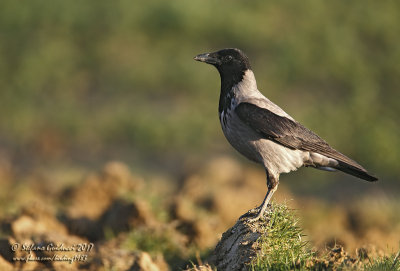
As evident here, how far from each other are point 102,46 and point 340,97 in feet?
23.6

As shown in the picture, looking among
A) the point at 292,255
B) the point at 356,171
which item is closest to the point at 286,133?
the point at 356,171

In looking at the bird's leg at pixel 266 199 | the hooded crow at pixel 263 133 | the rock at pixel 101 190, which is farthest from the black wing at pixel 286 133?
the rock at pixel 101 190

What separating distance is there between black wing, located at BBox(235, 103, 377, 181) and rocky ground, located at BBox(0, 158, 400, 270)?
1.07m

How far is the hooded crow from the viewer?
6.23 m

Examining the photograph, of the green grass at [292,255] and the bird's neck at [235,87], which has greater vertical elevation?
the bird's neck at [235,87]

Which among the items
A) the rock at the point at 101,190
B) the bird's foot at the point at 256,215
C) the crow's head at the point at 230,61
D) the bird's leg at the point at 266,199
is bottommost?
the rock at the point at 101,190

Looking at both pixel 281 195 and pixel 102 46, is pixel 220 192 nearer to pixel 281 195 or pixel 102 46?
pixel 281 195

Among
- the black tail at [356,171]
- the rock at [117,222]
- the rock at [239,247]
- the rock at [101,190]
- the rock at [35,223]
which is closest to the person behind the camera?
the rock at [239,247]

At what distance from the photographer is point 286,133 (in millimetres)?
6391

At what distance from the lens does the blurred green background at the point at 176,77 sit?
583 inches

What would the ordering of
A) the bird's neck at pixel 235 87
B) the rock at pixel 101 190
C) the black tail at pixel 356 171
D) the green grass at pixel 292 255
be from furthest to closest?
the rock at pixel 101 190
the bird's neck at pixel 235 87
the black tail at pixel 356 171
the green grass at pixel 292 255

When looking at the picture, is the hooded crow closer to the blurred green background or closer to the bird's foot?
the bird's foot

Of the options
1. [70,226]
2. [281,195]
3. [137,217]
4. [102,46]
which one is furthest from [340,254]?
[102,46]

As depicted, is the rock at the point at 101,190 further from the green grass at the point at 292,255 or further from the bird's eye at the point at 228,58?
the green grass at the point at 292,255
